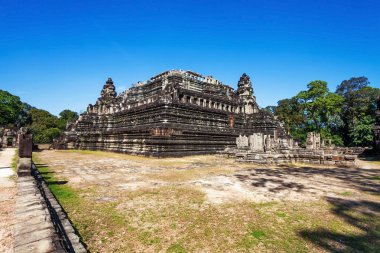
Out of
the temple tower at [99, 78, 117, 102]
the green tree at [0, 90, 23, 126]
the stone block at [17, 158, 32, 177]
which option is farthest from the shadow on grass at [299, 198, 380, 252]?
the green tree at [0, 90, 23, 126]

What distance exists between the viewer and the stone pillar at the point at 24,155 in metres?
7.45

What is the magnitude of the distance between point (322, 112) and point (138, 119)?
106 feet

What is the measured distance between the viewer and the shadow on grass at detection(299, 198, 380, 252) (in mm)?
3523

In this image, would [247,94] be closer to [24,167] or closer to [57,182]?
[57,182]

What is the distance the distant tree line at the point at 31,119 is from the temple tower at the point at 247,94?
27748 millimetres

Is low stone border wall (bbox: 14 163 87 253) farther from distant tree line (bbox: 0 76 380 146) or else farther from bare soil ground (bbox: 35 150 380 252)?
distant tree line (bbox: 0 76 380 146)

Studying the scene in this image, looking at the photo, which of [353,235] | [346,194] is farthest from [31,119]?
[353,235]

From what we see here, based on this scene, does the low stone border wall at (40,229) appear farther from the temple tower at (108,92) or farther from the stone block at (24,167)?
the temple tower at (108,92)

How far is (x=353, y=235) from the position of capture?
395 cm

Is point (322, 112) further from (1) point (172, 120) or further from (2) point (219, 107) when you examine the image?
(1) point (172, 120)

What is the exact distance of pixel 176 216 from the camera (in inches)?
189

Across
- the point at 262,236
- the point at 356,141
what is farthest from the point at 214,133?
the point at 356,141

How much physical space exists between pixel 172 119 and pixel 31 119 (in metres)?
54.6

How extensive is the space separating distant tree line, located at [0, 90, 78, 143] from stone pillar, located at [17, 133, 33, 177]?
31490 mm
